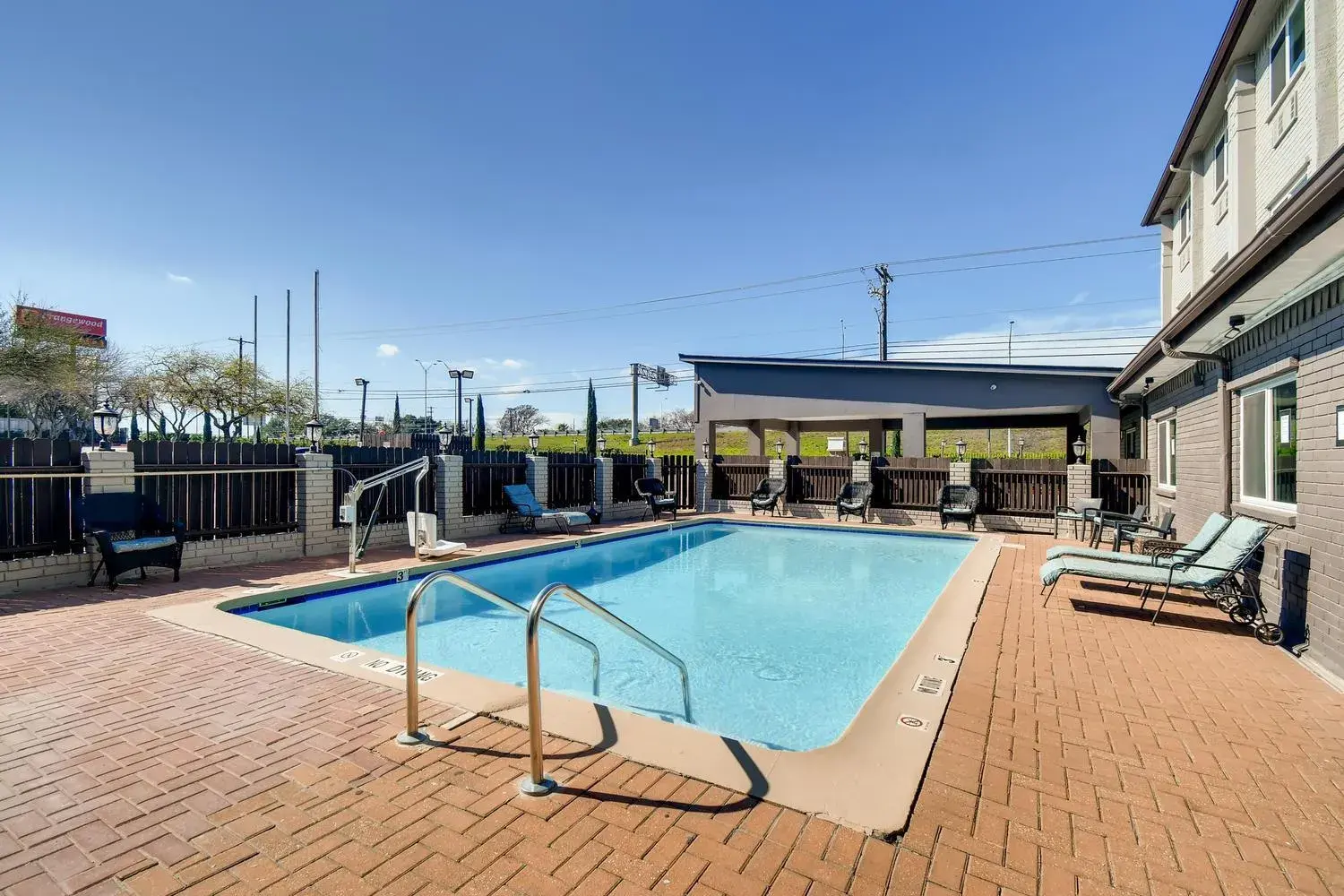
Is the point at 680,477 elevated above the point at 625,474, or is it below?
below

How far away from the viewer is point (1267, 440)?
223 inches

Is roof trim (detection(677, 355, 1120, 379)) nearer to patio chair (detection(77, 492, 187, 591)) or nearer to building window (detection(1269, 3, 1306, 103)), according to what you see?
building window (detection(1269, 3, 1306, 103))

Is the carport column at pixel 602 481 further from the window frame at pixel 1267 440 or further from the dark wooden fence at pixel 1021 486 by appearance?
the window frame at pixel 1267 440

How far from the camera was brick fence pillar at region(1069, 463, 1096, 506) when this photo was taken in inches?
493

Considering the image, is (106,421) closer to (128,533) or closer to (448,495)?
(128,533)

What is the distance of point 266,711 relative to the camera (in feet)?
10.8

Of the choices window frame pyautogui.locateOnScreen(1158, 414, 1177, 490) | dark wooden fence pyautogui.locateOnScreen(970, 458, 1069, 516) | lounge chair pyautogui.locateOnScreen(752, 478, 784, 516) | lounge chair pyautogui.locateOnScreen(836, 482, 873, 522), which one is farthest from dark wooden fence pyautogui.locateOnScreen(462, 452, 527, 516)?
window frame pyautogui.locateOnScreen(1158, 414, 1177, 490)

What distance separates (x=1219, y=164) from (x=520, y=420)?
228 feet

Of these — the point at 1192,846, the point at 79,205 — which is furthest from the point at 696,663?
the point at 79,205

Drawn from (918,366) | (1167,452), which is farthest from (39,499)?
(918,366)

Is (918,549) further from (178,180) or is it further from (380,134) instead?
(178,180)

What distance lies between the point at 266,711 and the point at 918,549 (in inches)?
425

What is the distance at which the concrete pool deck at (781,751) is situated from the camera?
2.44 meters

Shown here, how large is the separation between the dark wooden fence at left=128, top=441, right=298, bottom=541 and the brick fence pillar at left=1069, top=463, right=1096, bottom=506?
1504 centimetres
